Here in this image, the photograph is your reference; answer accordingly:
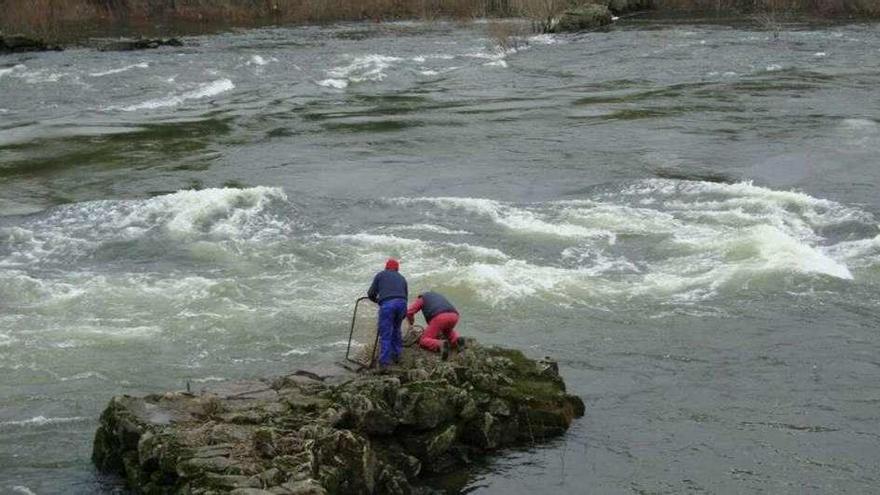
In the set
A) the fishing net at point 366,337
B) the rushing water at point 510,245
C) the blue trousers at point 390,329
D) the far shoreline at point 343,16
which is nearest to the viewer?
the rushing water at point 510,245

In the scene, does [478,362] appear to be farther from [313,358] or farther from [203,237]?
[203,237]

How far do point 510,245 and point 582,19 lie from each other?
3328cm

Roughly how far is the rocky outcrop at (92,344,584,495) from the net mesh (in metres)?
0.46

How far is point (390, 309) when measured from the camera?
13.6 m

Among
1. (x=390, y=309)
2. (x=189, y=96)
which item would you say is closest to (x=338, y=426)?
(x=390, y=309)

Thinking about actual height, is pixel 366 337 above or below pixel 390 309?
below

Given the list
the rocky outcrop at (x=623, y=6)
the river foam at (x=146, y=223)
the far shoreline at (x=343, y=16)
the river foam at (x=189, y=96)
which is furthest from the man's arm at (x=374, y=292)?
the rocky outcrop at (x=623, y=6)

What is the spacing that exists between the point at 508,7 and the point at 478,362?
157 feet

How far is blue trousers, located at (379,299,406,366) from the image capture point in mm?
13438

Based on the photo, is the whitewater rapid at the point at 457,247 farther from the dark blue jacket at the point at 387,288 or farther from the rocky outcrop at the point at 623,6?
the rocky outcrop at the point at 623,6

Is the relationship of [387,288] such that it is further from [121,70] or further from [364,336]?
[121,70]

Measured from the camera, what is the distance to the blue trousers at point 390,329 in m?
13.4

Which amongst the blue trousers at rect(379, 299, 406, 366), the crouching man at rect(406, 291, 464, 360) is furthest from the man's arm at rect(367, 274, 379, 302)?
the crouching man at rect(406, 291, 464, 360)

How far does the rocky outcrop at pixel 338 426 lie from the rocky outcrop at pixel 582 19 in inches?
1546
